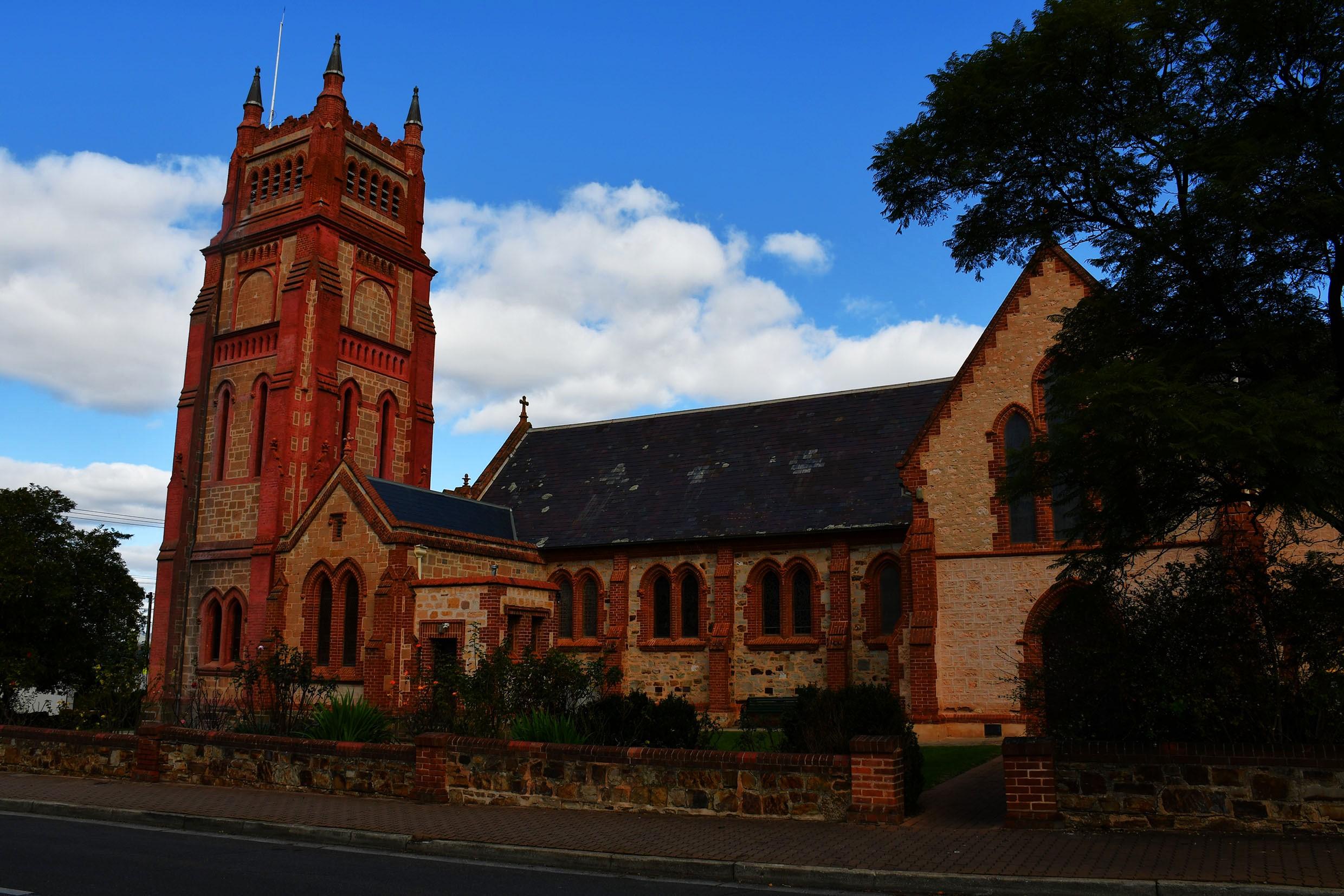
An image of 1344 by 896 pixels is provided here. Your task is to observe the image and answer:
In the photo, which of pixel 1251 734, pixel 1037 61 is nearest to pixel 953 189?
pixel 1037 61

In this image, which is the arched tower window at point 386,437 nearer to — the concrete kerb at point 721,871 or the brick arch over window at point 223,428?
the brick arch over window at point 223,428

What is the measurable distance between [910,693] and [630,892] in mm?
14206

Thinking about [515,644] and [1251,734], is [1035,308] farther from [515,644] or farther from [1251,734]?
[515,644]

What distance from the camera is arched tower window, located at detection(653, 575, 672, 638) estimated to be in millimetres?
29875

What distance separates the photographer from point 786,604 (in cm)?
2805

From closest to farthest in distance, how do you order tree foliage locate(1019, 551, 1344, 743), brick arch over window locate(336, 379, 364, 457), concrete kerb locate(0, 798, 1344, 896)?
concrete kerb locate(0, 798, 1344, 896) < tree foliage locate(1019, 551, 1344, 743) < brick arch over window locate(336, 379, 364, 457)

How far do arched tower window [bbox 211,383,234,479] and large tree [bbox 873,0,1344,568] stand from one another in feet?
97.5

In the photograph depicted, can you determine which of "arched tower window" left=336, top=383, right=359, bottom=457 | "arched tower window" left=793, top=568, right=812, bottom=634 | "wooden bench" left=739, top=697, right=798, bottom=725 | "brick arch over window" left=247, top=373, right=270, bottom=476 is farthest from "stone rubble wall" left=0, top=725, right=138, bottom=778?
"arched tower window" left=336, top=383, right=359, bottom=457

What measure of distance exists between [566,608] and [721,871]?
21.9 m

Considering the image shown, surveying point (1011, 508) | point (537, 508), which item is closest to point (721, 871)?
point (1011, 508)

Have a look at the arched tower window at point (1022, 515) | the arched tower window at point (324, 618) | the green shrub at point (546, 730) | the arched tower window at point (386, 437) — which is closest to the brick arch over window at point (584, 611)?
the arched tower window at point (324, 618)

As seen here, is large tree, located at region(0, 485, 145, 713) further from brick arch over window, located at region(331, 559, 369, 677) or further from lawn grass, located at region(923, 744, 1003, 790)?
lawn grass, located at region(923, 744, 1003, 790)

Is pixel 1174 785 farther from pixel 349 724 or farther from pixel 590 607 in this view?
pixel 590 607

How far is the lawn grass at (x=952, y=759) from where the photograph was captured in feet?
54.0
